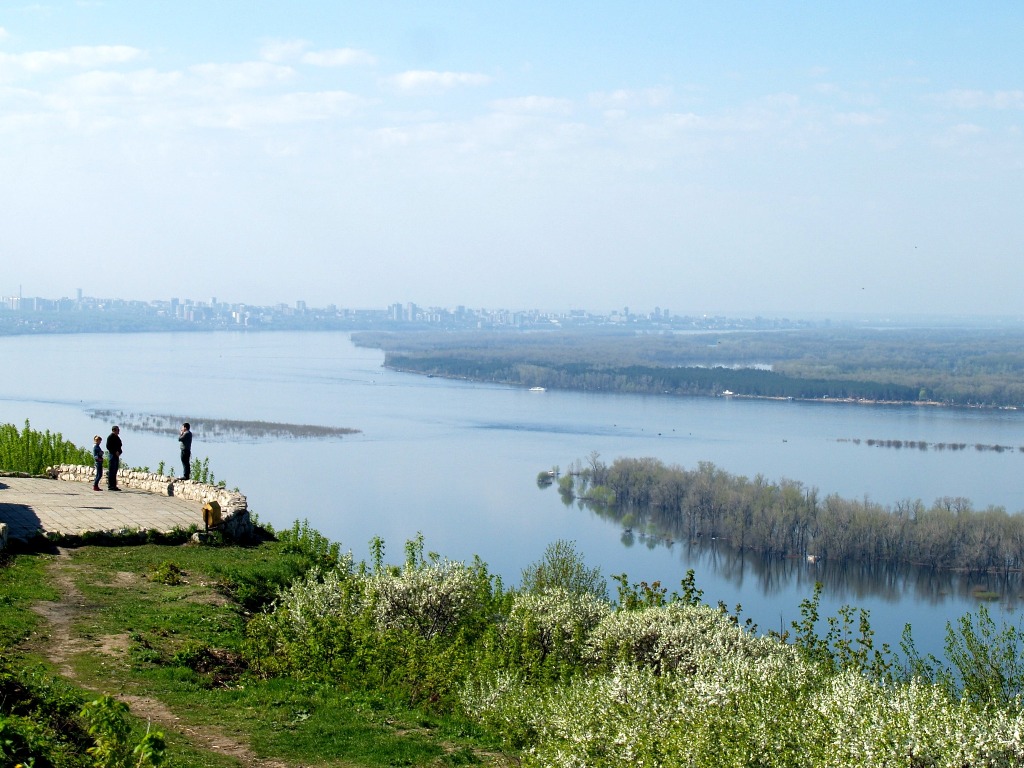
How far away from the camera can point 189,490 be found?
12.7 m

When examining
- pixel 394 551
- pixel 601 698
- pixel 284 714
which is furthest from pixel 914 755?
pixel 394 551

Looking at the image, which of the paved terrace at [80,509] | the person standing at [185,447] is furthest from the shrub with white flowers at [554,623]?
the person standing at [185,447]

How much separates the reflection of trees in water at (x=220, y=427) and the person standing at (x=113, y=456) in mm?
35106

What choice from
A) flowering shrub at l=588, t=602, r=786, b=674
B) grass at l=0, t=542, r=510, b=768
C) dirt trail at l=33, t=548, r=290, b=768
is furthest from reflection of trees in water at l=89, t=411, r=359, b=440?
flowering shrub at l=588, t=602, r=786, b=674

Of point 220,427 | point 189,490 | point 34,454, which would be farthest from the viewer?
point 220,427

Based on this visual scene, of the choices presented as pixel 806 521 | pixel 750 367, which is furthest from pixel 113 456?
pixel 750 367

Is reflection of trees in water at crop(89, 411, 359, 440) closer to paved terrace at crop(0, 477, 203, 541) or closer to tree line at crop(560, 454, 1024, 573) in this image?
tree line at crop(560, 454, 1024, 573)

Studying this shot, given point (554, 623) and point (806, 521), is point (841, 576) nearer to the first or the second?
point (806, 521)

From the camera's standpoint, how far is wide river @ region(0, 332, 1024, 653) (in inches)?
1199

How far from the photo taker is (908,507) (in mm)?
36781

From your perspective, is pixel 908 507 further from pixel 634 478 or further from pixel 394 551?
pixel 394 551

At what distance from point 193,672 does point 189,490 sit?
232 inches

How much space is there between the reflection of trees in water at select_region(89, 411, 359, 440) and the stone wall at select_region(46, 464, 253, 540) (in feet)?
112

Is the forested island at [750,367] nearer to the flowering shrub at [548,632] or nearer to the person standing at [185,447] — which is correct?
the person standing at [185,447]
